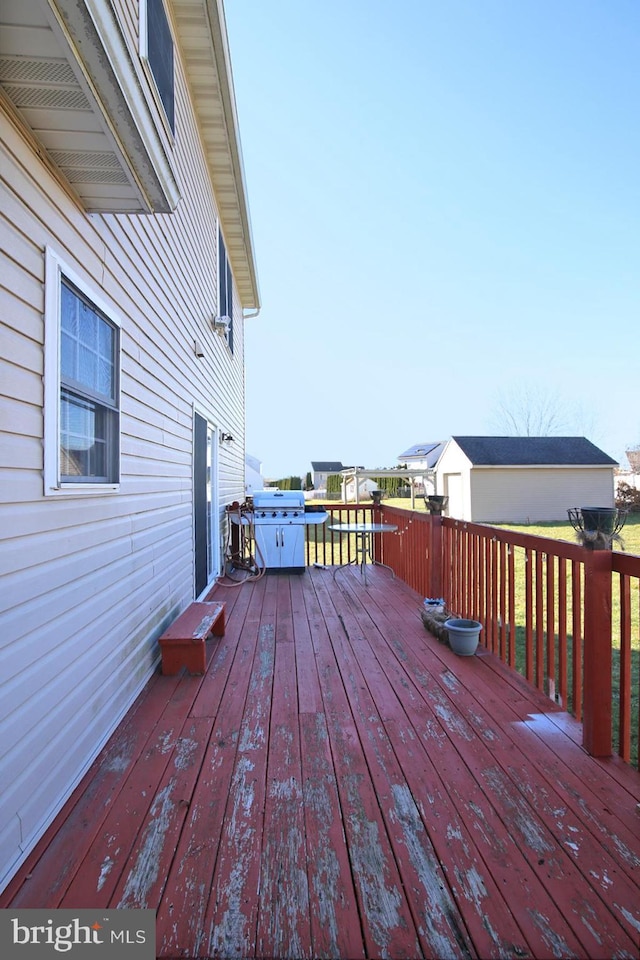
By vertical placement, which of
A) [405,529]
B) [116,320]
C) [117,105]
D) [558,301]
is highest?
[558,301]

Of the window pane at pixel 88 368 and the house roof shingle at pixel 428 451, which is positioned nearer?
the window pane at pixel 88 368

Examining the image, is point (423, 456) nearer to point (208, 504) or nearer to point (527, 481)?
point (527, 481)

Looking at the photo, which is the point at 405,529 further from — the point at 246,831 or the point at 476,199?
the point at 476,199

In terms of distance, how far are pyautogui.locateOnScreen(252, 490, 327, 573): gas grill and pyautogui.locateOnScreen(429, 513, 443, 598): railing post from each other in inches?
82.9

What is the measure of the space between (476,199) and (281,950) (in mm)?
21153

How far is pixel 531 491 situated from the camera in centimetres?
1761

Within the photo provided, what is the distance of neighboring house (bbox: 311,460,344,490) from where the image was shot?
139 ft

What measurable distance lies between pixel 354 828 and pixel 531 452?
18.6 m

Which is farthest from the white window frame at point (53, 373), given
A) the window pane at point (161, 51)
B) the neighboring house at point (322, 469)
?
the neighboring house at point (322, 469)

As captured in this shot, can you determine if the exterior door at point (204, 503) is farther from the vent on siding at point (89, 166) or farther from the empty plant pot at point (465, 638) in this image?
the vent on siding at point (89, 166)

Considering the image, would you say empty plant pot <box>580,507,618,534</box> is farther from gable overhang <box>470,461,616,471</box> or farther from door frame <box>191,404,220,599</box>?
gable overhang <box>470,461,616,471</box>

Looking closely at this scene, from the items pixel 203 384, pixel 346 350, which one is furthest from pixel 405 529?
pixel 346 350

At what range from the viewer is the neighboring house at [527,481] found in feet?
57.2

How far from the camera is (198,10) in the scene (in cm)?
379
